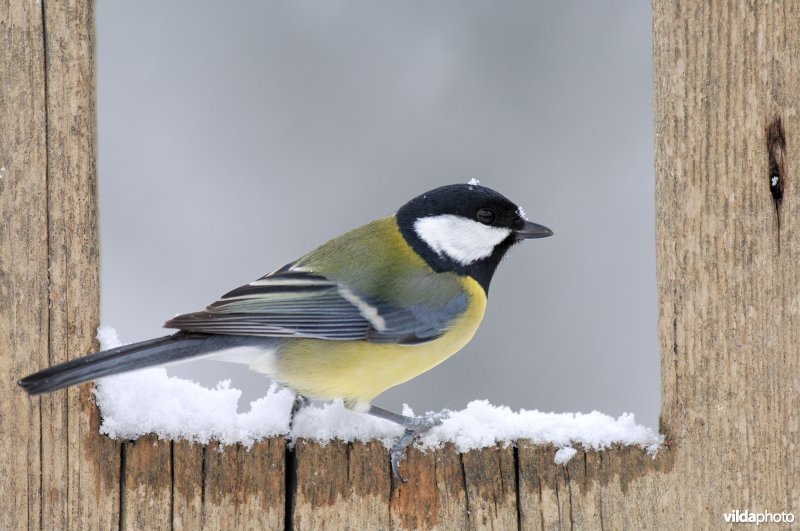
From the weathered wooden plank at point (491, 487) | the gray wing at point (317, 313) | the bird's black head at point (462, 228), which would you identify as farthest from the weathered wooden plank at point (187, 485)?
the bird's black head at point (462, 228)

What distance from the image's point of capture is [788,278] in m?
2.17

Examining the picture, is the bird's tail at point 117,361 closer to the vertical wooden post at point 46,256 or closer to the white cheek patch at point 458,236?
the vertical wooden post at point 46,256

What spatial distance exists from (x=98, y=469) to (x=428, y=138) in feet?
8.14

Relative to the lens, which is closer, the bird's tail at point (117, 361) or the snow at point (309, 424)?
the bird's tail at point (117, 361)

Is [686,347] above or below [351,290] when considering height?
below

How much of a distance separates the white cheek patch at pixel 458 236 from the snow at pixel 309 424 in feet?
2.18

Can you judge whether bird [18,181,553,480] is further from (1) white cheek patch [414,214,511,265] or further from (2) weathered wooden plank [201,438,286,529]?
(2) weathered wooden plank [201,438,286,529]

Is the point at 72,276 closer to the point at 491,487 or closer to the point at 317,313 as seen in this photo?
the point at 317,313

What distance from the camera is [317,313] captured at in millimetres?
2568

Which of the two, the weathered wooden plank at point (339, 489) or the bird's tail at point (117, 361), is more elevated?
the bird's tail at point (117, 361)

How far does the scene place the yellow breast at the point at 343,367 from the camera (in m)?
2.52

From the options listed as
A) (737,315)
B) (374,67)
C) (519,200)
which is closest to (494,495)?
(737,315)

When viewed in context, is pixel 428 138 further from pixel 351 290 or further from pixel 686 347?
pixel 686 347

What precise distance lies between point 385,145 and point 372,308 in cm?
175
